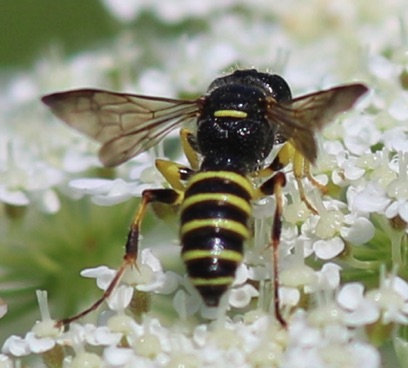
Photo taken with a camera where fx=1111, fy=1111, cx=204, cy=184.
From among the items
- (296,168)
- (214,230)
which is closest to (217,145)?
(296,168)

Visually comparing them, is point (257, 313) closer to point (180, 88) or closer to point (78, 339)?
point (78, 339)

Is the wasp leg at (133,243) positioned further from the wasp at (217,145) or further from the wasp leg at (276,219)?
the wasp leg at (276,219)

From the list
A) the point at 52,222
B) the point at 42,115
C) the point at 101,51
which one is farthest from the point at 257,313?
the point at 101,51

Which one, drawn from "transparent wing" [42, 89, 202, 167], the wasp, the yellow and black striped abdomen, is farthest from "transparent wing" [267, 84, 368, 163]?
"transparent wing" [42, 89, 202, 167]

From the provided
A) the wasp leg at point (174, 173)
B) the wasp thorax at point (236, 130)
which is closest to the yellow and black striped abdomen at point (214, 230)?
the wasp thorax at point (236, 130)

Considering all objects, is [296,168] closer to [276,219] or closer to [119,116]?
[276,219]

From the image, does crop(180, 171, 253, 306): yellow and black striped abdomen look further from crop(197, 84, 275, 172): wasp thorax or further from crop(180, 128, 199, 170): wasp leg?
crop(180, 128, 199, 170): wasp leg

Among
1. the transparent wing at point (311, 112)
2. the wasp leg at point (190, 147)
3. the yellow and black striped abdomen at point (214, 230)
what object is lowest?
the yellow and black striped abdomen at point (214, 230)
